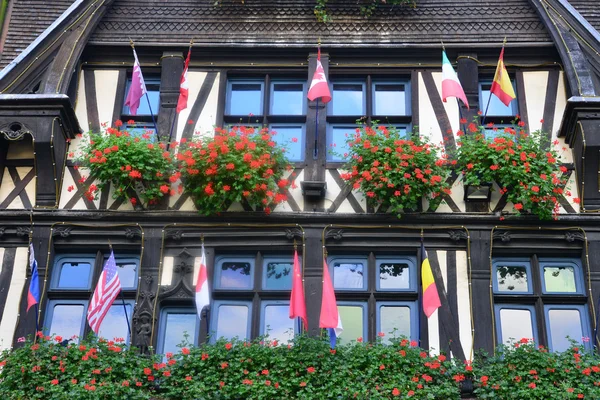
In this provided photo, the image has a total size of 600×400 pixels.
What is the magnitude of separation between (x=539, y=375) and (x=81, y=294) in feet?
18.2

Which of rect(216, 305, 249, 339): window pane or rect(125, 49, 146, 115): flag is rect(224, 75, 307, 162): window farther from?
rect(216, 305, 249, 339): window pane

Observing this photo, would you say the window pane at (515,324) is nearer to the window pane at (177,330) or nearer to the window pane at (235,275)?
the window pane at (235,275)

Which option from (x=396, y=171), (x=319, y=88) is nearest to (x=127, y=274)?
(x=319, y=88)

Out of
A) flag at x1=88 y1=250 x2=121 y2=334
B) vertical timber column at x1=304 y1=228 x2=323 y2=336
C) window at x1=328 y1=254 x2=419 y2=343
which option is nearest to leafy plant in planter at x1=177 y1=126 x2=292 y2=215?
vertical timber column at x1=304 y1=228 x2=323 y2=336

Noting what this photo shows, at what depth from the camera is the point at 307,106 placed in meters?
15.5

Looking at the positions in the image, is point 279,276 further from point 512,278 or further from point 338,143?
point 512,278

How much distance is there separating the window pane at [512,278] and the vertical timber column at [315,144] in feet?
7.58

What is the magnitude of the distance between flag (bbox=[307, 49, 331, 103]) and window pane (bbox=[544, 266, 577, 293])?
3.44 metres

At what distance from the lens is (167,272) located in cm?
1429

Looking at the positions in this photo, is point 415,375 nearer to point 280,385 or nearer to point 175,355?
point 280,385

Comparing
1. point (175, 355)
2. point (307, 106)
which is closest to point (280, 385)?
point (175, 355)

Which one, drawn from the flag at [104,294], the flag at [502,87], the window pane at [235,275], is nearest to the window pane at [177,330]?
the window pane at [235,275]

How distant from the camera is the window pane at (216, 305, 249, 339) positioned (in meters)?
14.0

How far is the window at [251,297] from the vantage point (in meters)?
14.0
